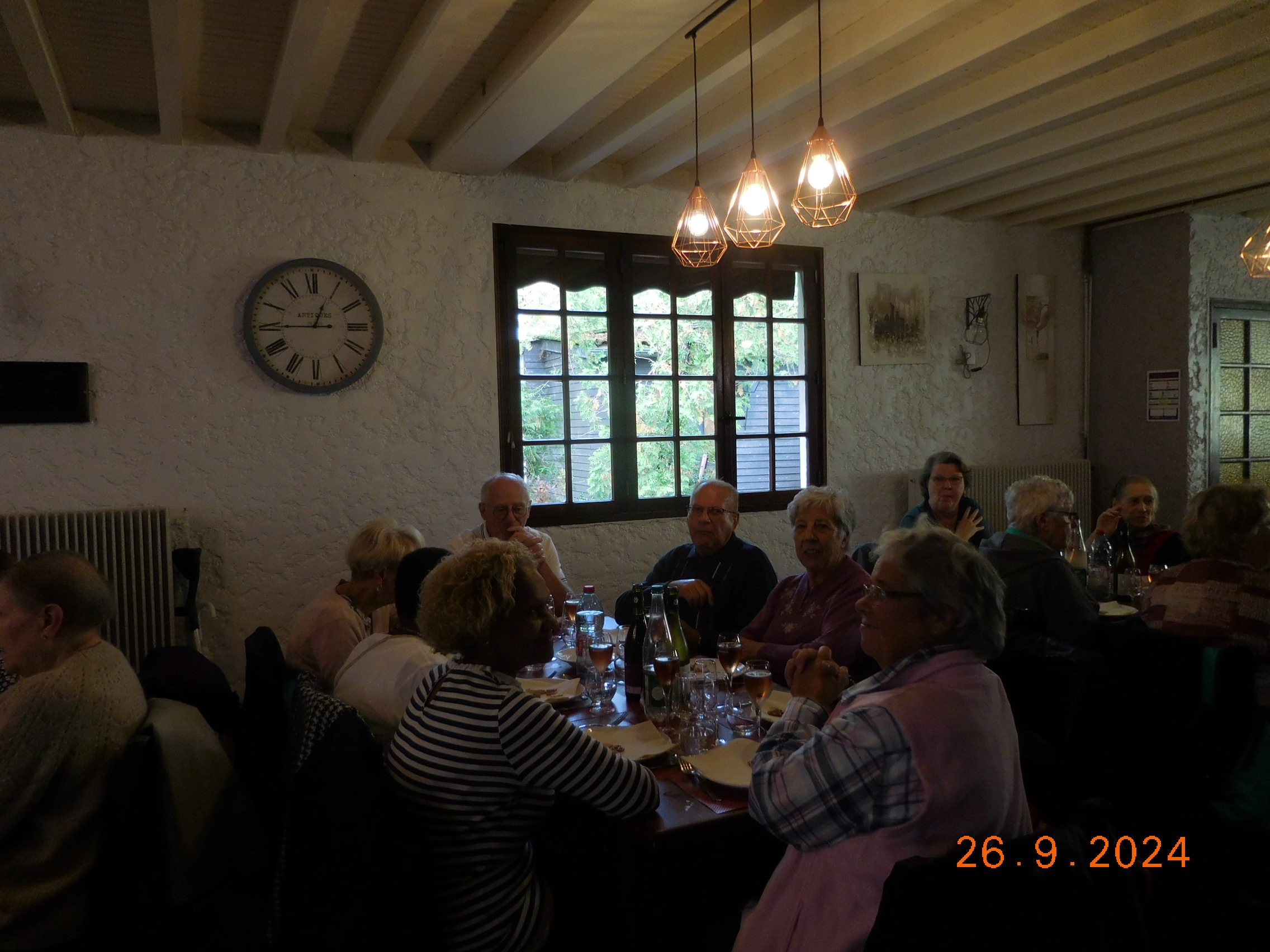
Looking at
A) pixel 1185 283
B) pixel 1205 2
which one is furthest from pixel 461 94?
pixel 1185 283

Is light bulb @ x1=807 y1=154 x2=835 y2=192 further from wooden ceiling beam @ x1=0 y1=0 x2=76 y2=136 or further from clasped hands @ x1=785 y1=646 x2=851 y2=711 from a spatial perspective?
wooden ceiling beam @ x1=0 y1=0 x2=76 y2=136

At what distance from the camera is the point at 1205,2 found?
2793 mm

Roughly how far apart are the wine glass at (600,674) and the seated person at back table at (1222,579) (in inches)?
62.1

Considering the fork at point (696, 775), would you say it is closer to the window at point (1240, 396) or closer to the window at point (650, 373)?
the window at point (650, 373)

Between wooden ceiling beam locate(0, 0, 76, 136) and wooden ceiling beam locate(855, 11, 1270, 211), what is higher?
wooden ceiling beam locate(855, 11, 1270, 211)

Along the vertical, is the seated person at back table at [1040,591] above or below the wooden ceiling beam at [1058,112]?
below

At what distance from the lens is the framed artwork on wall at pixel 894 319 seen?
211 inches

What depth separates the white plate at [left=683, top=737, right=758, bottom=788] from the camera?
1768 mm

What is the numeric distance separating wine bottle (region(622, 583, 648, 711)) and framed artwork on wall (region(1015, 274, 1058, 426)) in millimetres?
4446

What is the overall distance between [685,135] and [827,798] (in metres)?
3.39

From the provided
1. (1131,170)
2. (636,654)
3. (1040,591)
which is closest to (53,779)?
(636,654)

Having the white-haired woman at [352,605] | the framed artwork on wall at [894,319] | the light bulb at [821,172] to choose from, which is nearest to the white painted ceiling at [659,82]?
the light bulb at [821,172]

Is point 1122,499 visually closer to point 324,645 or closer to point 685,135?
point 685,135

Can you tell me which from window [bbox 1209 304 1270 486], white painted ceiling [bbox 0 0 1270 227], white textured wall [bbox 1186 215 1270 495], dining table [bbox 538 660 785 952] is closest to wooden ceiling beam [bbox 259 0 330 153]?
white painted ceiling [bbox 0 0 1270 227]
